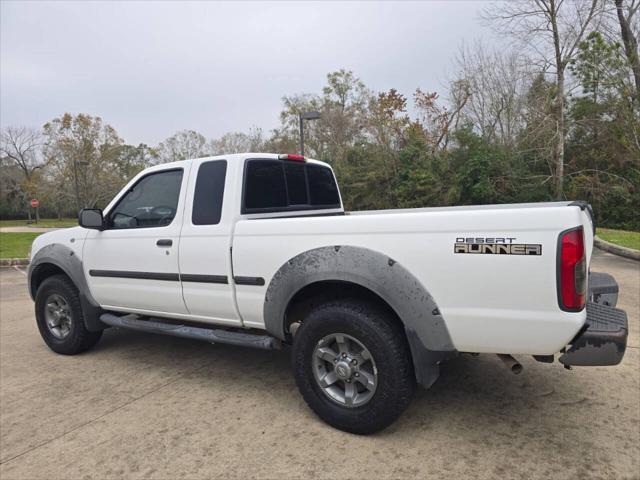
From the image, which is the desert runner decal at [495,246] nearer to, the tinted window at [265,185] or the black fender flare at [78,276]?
the tinted window at [265,185]

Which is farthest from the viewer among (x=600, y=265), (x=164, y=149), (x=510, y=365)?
(x=164, y=149)

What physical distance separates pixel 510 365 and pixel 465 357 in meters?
1.63

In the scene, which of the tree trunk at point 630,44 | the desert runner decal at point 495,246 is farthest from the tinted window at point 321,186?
the tree trunk at point 630,44

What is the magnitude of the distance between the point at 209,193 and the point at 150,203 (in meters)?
0.76

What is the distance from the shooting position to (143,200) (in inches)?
157

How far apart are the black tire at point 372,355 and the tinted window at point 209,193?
Answer: 1134 millimetres

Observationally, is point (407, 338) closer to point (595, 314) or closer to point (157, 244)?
point (595, 314)

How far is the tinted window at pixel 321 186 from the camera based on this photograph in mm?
4199

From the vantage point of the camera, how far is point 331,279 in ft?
9.15

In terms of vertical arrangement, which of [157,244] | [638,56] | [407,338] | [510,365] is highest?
[638,56]

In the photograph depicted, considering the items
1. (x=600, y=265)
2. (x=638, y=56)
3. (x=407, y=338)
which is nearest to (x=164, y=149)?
(x=638, y=56)

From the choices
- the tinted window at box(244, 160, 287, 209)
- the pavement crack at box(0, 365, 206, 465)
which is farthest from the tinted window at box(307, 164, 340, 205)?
the pavement crack at box(0, 365, 206, 465)

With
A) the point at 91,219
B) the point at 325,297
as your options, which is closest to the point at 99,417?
the point at 91,219

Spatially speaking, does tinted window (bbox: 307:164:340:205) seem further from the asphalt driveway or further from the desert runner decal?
the desert runner decal
